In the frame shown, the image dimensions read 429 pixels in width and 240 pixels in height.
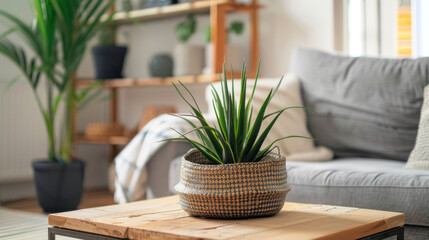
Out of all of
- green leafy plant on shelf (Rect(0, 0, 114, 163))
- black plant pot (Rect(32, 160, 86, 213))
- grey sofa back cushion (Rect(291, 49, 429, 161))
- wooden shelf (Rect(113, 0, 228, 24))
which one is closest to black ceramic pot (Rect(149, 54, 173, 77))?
wooden shelf (Rect(113, 0, 228, 24))

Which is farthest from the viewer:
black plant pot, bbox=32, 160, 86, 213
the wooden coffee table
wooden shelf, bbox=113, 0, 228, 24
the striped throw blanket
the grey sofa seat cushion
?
wooden shelf, bbox=113, 0, 228, 24

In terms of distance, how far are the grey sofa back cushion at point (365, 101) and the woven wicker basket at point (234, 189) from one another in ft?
4.17

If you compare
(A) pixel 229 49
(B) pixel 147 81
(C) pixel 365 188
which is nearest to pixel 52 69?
(B) pixel 147 81

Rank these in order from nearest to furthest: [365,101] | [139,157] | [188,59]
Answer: [139,157] → [365,101] → [188,59]

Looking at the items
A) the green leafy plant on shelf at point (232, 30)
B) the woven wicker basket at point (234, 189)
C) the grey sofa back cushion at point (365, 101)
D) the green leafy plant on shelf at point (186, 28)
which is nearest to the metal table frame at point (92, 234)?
the woven wicker basket at point (234, 189)

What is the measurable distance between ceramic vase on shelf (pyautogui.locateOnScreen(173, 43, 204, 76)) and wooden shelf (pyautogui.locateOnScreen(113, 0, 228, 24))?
0.23 meters

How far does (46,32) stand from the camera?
3.24 meters

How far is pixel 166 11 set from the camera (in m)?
3.63

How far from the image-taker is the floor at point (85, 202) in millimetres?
3529

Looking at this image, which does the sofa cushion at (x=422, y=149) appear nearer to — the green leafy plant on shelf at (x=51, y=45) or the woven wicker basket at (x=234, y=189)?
the woven wicker basket at (x=234, y=189)

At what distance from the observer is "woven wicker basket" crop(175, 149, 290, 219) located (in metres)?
1.26

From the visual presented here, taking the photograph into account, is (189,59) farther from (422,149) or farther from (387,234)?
(387,234)

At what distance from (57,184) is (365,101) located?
171 cm

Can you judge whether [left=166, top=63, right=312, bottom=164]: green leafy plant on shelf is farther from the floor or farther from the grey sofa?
the floor
